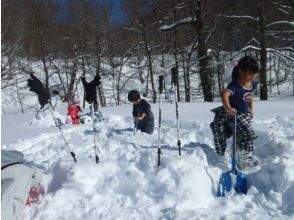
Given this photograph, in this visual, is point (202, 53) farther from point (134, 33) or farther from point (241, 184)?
point (241, 184)

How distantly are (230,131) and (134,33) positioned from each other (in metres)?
23.0

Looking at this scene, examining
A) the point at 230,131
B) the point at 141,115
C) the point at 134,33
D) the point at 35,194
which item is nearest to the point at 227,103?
the point at 230,131

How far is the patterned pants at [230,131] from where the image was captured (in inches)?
225

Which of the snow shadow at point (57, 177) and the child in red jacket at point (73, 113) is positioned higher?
the child in red jacket at point (73, 113)

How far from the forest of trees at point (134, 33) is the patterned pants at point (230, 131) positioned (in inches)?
462

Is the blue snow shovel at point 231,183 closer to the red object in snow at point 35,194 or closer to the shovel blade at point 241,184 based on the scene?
the shovel blade at point 241,184

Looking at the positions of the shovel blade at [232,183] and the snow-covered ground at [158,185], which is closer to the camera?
the snow-covered ground at [158,185]

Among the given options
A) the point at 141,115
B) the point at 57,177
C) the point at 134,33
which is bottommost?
the point at 57,177

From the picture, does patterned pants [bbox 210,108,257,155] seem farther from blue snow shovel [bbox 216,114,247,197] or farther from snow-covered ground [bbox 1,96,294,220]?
blue snow shovel [bbox 216,114,247,197]

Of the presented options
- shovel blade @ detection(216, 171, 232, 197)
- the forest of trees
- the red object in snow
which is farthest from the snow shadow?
the forest of trees

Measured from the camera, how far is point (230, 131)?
6105mm

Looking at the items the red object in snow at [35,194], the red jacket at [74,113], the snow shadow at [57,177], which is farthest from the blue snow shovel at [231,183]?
the red jacket at [74,113]

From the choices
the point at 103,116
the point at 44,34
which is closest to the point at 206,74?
the point at 103,116

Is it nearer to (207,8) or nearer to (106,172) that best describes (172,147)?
(106,172)
